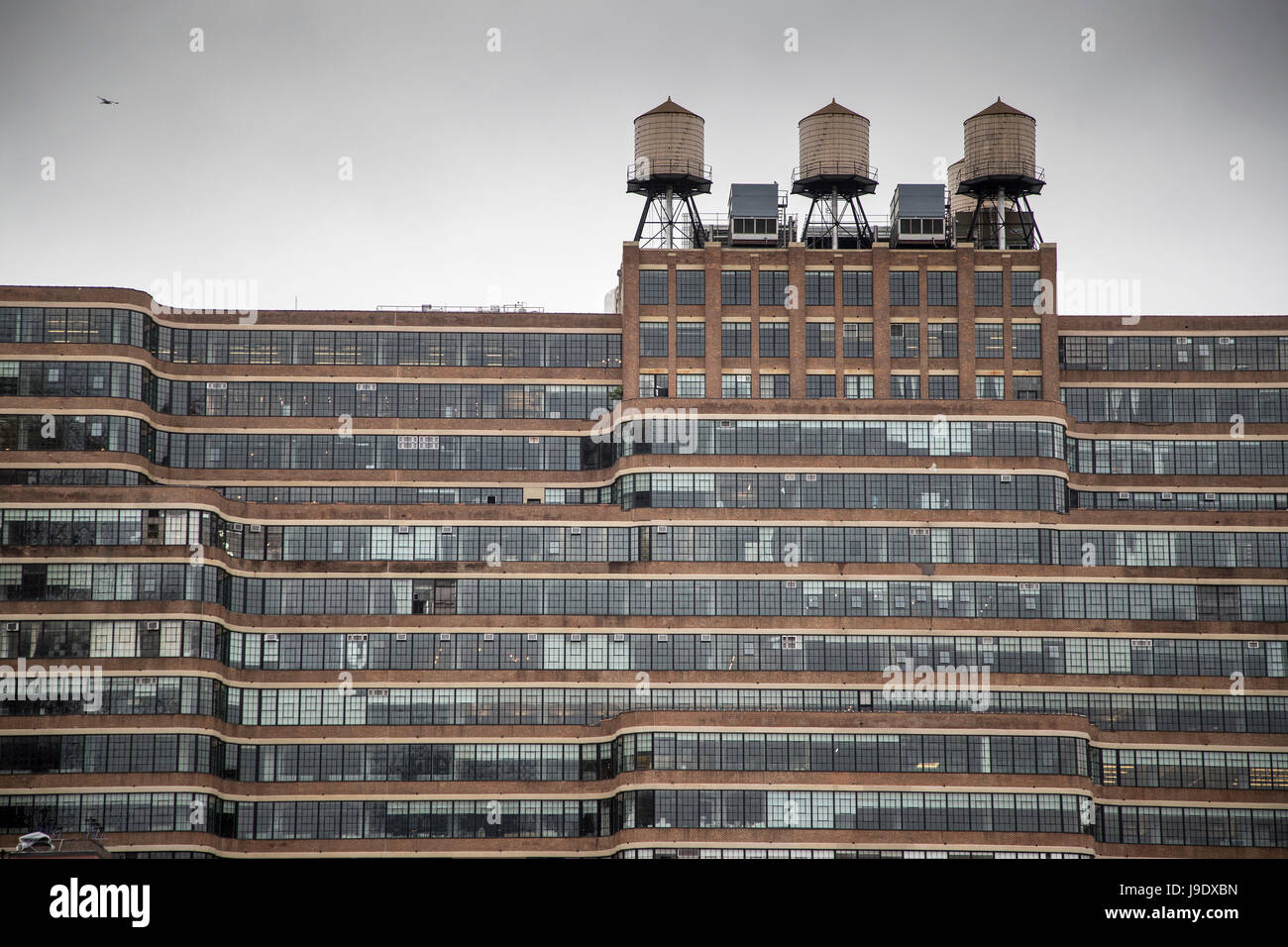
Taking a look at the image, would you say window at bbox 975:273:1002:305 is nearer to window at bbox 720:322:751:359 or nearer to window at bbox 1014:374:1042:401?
window at bbox 1014:374:1042:401

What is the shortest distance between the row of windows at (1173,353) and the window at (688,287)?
2775 cm

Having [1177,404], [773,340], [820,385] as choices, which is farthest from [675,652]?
[1177,404]

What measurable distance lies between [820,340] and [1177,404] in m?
27.4

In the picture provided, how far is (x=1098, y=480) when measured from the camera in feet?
424

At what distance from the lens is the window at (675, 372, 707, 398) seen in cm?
12838

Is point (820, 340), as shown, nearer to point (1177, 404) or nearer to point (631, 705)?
point (1177, 404)

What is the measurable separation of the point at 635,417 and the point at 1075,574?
32772 mm

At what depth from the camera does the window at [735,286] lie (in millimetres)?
129375

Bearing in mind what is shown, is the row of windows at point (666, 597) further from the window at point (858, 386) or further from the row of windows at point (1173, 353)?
the row of windows at point (1173, 353)

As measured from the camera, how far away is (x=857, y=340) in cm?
12912

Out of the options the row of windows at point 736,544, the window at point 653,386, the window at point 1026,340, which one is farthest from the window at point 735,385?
the window at point 1026,340

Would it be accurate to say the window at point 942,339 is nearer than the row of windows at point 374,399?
Yes

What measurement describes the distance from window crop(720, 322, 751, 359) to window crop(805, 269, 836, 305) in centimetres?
514
